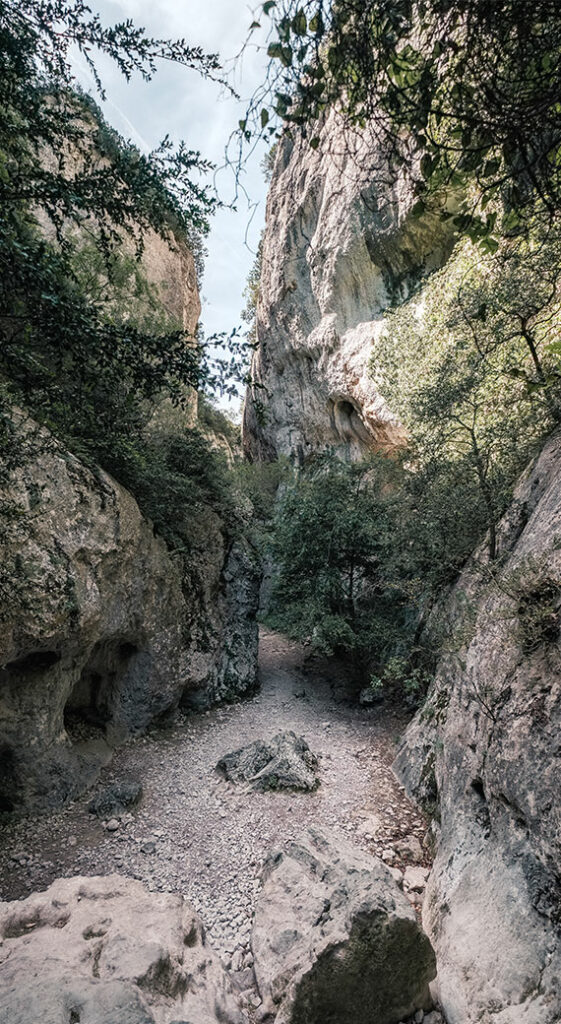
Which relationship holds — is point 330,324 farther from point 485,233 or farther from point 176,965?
point 176,965

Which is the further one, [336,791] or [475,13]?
[336,791]

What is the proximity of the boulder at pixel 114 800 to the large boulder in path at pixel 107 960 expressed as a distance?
2050 millimetres

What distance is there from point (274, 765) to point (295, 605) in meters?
4.71

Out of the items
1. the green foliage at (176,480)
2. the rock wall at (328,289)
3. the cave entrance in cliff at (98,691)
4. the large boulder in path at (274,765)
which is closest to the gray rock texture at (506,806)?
the large boulder in path at (274,765)

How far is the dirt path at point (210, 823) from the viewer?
483cm

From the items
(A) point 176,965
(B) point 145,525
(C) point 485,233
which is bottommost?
(A) point 176,965

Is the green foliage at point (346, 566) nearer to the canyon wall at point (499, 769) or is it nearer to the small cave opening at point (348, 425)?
the canyon wall at point (499, 769)

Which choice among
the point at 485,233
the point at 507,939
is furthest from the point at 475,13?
the point at 507,939

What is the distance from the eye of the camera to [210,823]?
584 cm

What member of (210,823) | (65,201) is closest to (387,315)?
(65,201)

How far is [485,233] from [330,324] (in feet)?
51.4

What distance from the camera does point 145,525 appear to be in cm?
880

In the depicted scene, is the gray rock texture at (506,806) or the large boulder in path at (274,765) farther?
the large boulder in path at (274,765)

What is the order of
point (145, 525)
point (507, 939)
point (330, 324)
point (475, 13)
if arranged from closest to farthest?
point (475, 13)
point (507, 939)
point (145, 525)
point (330, 324)
